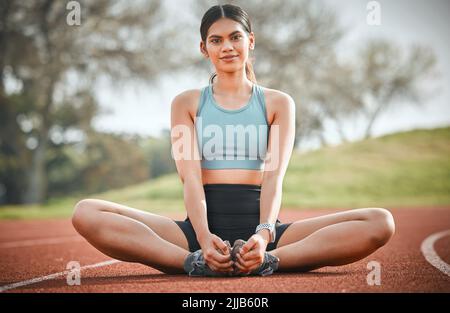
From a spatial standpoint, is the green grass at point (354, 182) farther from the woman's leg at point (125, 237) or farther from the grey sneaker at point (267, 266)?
the grey sneaker at point (267, 266)

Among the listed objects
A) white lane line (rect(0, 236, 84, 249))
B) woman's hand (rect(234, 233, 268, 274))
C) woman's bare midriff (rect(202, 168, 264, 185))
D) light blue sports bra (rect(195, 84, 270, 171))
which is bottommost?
woman's hand (rect(234, 233, 268, 274))

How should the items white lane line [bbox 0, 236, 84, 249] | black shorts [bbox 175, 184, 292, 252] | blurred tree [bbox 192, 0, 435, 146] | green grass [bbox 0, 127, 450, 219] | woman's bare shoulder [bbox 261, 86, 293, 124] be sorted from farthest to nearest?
blurred tree [bbox 192, 0, 435, 146] < green grass [bbox 0, 127, 450, 219] < white lane line [bbox 0, 236, 84, 249] < woman's bare shoulder [bbox 261, 86, 293, 124] < black shorts [bbox 175, 184, 292, 252]

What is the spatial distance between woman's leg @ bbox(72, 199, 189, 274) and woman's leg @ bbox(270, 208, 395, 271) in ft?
2.24

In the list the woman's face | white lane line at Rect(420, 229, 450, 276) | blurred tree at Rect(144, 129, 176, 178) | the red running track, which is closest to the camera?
the red running track

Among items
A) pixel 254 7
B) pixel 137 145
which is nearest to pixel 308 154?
pixel 254 7

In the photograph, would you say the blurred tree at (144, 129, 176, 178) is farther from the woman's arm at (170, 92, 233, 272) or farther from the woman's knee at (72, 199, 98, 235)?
the woman's knee at (72, 199, 98, 235)

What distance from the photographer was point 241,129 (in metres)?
3.77

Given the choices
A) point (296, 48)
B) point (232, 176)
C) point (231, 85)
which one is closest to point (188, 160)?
point (232, 176)

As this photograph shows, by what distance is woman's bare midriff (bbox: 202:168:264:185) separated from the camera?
3.70 m

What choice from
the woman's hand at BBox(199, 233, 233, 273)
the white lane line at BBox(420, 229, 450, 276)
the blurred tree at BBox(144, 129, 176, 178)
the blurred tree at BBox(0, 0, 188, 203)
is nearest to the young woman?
the woman's hand at BBox(199, 233, 233, 273)

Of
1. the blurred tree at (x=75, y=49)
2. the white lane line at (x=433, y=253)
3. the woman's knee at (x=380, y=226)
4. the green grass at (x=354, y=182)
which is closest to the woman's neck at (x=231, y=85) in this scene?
the woman's knee at (x=380, y=226)

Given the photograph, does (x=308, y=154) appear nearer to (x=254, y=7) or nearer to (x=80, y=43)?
(x=254, y=7)

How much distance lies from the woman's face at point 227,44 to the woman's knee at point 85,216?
1.33m

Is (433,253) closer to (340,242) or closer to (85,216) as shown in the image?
(340,242)
